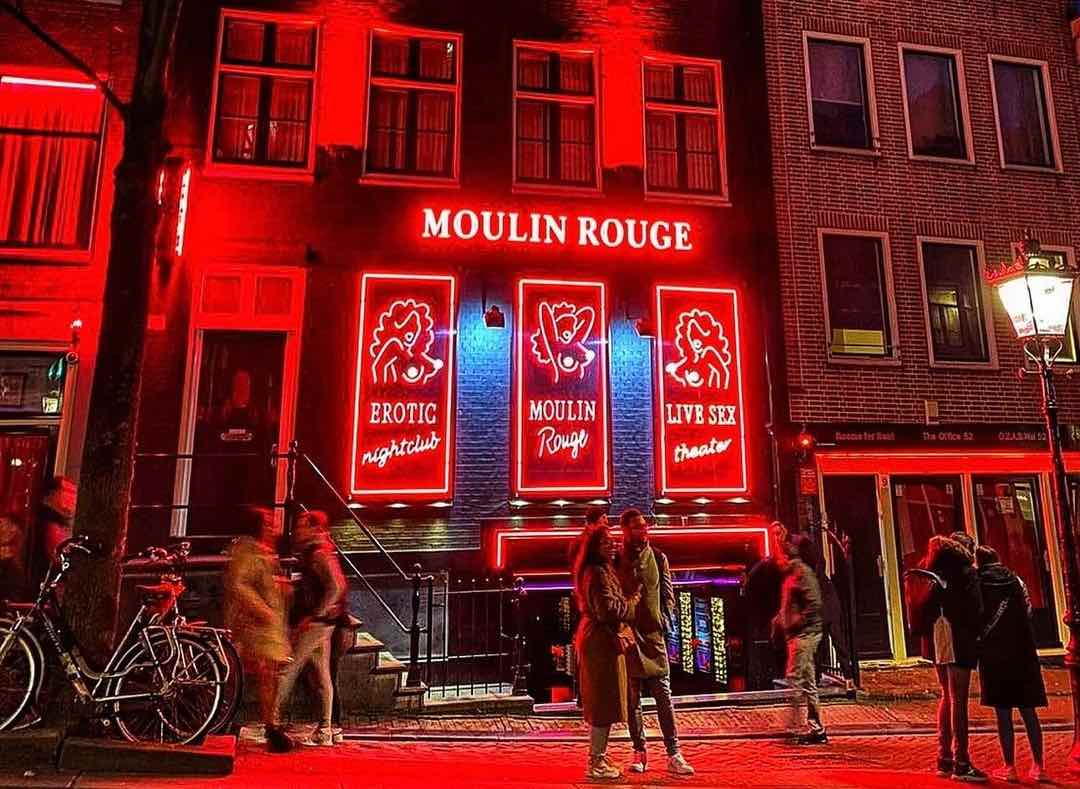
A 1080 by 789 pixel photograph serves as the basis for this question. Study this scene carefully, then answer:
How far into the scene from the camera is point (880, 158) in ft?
39.7

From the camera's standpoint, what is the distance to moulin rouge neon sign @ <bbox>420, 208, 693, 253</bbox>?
10.4 meters

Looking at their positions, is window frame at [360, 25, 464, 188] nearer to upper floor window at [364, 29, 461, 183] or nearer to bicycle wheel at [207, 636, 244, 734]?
upper floor window at [364, 29, 461, 183]

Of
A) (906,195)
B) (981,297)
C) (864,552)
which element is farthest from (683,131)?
A: (864,552)

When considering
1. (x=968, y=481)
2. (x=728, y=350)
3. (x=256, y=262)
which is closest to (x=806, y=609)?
(x=728, y=350)

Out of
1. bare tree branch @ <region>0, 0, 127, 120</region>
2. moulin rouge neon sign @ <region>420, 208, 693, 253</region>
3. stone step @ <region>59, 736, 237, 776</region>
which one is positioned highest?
moulin rouge neon sign @ <region>420, 208, 693, 253</region>

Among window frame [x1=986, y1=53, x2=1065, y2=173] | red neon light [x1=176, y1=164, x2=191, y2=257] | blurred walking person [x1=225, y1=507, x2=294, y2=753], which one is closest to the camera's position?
blurred walking person [x1=225, y1=507, x2=294, y2=753]

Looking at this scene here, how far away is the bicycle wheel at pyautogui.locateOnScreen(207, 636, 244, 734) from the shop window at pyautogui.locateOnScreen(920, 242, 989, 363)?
10649mm

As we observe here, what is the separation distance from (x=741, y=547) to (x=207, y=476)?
280 inches

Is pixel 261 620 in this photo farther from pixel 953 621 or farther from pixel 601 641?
pixel 953 621

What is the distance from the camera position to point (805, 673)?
6.75 metres

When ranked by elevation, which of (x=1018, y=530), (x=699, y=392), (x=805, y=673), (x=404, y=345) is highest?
(x=404, y=345)

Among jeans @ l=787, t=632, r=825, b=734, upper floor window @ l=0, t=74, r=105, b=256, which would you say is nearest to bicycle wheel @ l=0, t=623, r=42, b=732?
upper floor window @ l=0, t=74, r=105, b=256

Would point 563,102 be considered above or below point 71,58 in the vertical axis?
above

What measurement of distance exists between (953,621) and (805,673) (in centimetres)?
147
